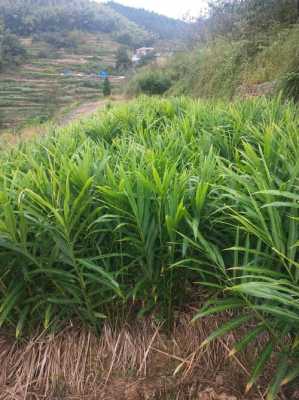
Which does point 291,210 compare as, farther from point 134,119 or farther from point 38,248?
point 134,119

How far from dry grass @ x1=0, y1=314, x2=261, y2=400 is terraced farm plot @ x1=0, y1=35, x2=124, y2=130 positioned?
25084mm

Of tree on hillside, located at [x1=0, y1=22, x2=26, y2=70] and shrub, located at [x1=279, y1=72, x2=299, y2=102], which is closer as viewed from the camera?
shrub, located at [x1=279, y1=72, x2=299, y2=102]

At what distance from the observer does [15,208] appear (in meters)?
1.61

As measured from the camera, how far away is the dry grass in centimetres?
141

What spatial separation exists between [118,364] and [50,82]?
46244mm

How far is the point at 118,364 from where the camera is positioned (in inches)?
60.1

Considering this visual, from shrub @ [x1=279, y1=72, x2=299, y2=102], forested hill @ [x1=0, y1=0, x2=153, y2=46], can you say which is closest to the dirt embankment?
shrub @ [x1=279, y1=72, x2=299, y2=102]

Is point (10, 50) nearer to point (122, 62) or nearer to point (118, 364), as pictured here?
point (122, 62)

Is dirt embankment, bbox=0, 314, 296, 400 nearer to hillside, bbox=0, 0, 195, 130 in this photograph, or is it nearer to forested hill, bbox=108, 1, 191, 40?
hillside, bbox=0, 0, 195, 130

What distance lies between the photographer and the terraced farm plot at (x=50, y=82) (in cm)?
3320

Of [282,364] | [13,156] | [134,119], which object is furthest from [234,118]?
[282,364]

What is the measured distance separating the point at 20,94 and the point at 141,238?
41.2m

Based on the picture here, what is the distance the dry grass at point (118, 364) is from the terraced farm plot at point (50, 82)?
25084 mm

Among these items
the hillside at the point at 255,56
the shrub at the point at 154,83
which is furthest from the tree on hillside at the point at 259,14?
the shrub at the point at 154,83
